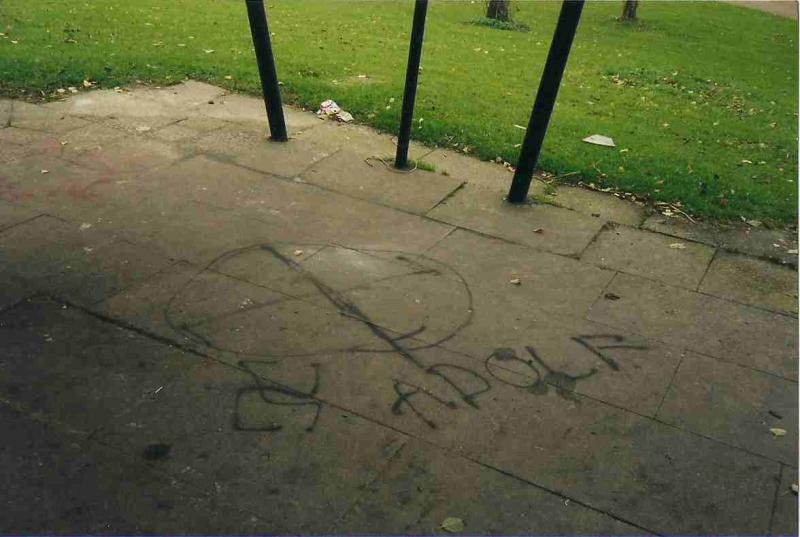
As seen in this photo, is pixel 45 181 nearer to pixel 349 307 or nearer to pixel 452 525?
pixel 349 307

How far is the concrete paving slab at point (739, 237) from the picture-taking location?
564 centimetres

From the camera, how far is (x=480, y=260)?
516 cm

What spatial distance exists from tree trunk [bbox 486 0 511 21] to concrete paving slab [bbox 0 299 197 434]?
44.9ft

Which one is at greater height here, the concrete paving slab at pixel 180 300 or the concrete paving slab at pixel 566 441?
the concrete paving slab at pixel 566 441

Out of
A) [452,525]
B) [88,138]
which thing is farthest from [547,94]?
[88,138]

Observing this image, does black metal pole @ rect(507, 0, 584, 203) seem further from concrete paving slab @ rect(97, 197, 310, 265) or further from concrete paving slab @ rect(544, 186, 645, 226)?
concrete paving slab @ rect(97, 197, 310, 265)

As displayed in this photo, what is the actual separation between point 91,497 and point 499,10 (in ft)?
49.1

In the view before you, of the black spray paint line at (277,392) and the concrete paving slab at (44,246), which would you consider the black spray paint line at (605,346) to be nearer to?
the black spray paint line at (277,392)

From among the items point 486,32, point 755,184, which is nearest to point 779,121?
point 755,184

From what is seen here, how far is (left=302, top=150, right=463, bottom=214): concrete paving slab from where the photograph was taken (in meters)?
6.04

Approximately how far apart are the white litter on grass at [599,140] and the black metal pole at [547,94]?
6.09 feet

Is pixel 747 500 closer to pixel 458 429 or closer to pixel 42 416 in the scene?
pixel 458 429

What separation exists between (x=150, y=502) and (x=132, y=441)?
400 mm

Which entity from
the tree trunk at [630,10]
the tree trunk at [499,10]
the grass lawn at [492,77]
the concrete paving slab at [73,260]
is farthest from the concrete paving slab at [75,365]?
the tree trunk at [630,10]
